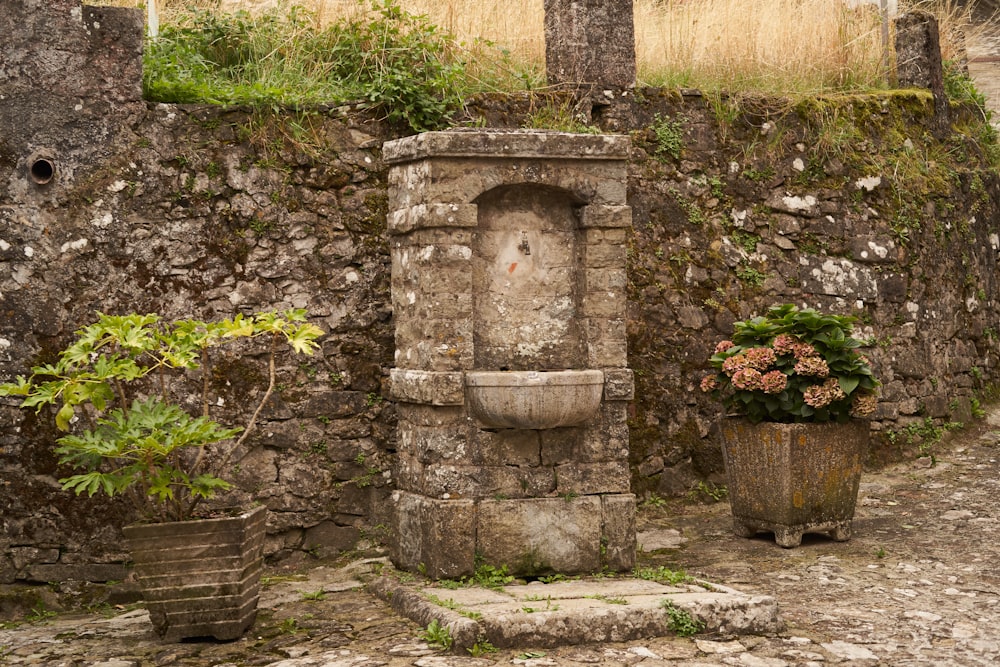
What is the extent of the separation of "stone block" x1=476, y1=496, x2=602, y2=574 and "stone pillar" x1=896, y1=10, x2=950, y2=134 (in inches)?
193

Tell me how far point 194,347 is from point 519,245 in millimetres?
1760

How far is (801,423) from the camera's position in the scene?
21.5 feet

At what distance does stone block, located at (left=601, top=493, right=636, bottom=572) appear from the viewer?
19.6 feet

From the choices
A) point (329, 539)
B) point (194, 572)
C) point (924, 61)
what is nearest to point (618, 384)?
point (329, 539)

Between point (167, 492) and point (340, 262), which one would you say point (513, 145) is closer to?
point (340, 262)

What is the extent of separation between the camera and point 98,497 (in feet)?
19.7

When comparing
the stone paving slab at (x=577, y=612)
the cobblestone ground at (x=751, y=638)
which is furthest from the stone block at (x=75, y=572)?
the stone paving slab at (x=577, y=612)

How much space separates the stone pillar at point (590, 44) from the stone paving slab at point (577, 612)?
3412 millimetres

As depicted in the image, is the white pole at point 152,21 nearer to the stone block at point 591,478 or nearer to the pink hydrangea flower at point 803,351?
the stone block at point 591,478

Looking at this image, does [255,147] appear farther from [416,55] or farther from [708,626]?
[708,626]

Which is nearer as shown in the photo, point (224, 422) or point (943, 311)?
point (224, 422)

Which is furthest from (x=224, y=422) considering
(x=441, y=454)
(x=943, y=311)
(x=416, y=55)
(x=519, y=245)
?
(x=943, y=311)

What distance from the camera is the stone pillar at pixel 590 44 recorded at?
7379 millimetres

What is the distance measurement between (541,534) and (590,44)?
3246 mm
